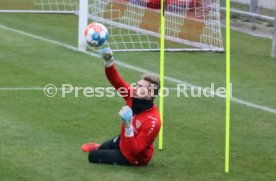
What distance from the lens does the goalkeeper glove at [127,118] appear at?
9562mm

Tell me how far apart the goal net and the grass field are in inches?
25.9

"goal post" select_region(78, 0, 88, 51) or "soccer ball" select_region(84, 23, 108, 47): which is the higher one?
"soccer ball" select_region(84, 23, 108, 47)

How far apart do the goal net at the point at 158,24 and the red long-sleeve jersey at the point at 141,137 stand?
8349mm

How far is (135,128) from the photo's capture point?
10.1 metres

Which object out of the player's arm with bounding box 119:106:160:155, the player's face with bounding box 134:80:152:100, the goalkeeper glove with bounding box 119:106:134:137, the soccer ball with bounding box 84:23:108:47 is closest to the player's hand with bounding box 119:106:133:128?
the goalkeeper glove with bounding box 119:106:134:137

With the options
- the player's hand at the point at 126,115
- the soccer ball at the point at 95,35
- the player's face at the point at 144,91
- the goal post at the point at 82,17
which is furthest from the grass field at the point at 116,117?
the soccer ball at the point at 95,35

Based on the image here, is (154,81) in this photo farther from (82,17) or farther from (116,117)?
(82,17)

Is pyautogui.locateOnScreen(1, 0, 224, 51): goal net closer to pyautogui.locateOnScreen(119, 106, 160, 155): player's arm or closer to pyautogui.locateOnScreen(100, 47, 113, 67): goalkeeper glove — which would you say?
pyautogui.locateOnScreen(100, 47, 113, 67): goalkeeper glove

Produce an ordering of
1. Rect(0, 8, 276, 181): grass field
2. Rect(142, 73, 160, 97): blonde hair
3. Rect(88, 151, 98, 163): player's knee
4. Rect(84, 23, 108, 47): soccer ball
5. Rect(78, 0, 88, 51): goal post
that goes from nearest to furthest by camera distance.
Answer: Rect(142, 73, 160, 97): blonde hair < Rect(0, 8, 276, 181): grass field < Rect(88, 151, 98, 163): player's knee < Rect(84, 23, 108, 47): soccer ball < Rect(78, 0, 88, 51): goal post

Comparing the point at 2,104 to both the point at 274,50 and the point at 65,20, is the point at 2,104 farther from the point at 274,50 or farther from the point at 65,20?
the point at 65,20

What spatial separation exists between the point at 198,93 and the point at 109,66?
4.68 metres

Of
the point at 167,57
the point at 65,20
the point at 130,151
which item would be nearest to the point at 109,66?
the point at 130,151

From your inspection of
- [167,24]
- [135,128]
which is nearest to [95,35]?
[135,128]

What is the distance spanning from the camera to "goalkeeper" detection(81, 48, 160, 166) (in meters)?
9.93
